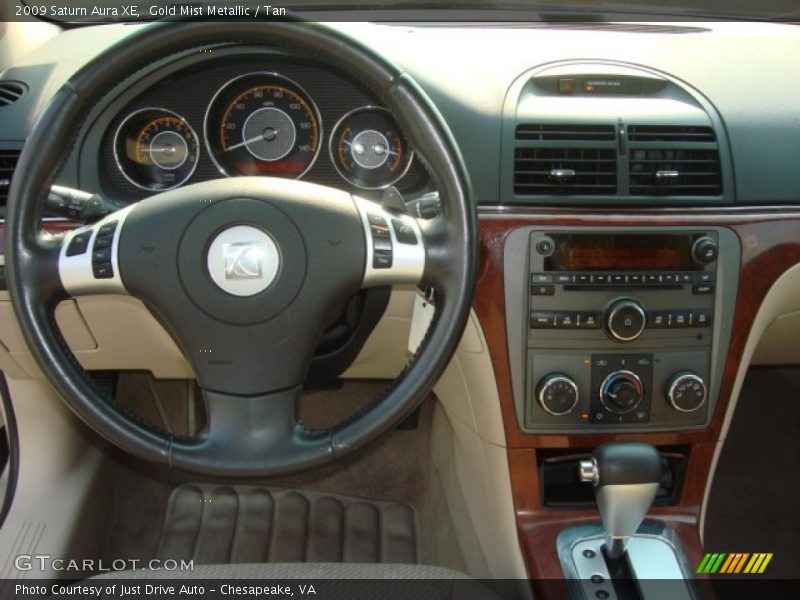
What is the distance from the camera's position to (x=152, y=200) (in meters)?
1.22

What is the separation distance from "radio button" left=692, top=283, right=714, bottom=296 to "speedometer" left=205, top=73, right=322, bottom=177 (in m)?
0.70

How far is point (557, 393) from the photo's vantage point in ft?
5.09

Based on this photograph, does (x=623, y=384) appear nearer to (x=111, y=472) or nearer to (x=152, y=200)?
(x=152, y=200)

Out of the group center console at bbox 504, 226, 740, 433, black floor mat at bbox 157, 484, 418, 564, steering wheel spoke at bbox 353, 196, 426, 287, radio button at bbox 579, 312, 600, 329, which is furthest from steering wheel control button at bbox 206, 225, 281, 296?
black floor mat at bbox 157, 484, 418, 564

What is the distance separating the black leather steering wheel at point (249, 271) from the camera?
116 centimetres

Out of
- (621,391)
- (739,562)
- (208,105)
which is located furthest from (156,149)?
(739,562)

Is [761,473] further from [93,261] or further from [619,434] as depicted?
[93,261]

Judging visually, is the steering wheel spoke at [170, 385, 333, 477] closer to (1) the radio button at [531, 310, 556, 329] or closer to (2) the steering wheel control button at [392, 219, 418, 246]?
(2) the steering wheel control button at [392, 219, 418, 246]

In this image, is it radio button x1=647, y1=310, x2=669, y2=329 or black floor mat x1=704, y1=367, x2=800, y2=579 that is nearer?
radio button x1=647, y1=310, x2=669, y2=329

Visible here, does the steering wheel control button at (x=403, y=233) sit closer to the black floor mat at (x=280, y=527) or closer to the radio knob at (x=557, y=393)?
the radio knob at (x=557, y=393)

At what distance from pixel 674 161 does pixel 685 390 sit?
41 cm

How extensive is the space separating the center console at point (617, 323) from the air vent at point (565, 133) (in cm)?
16
